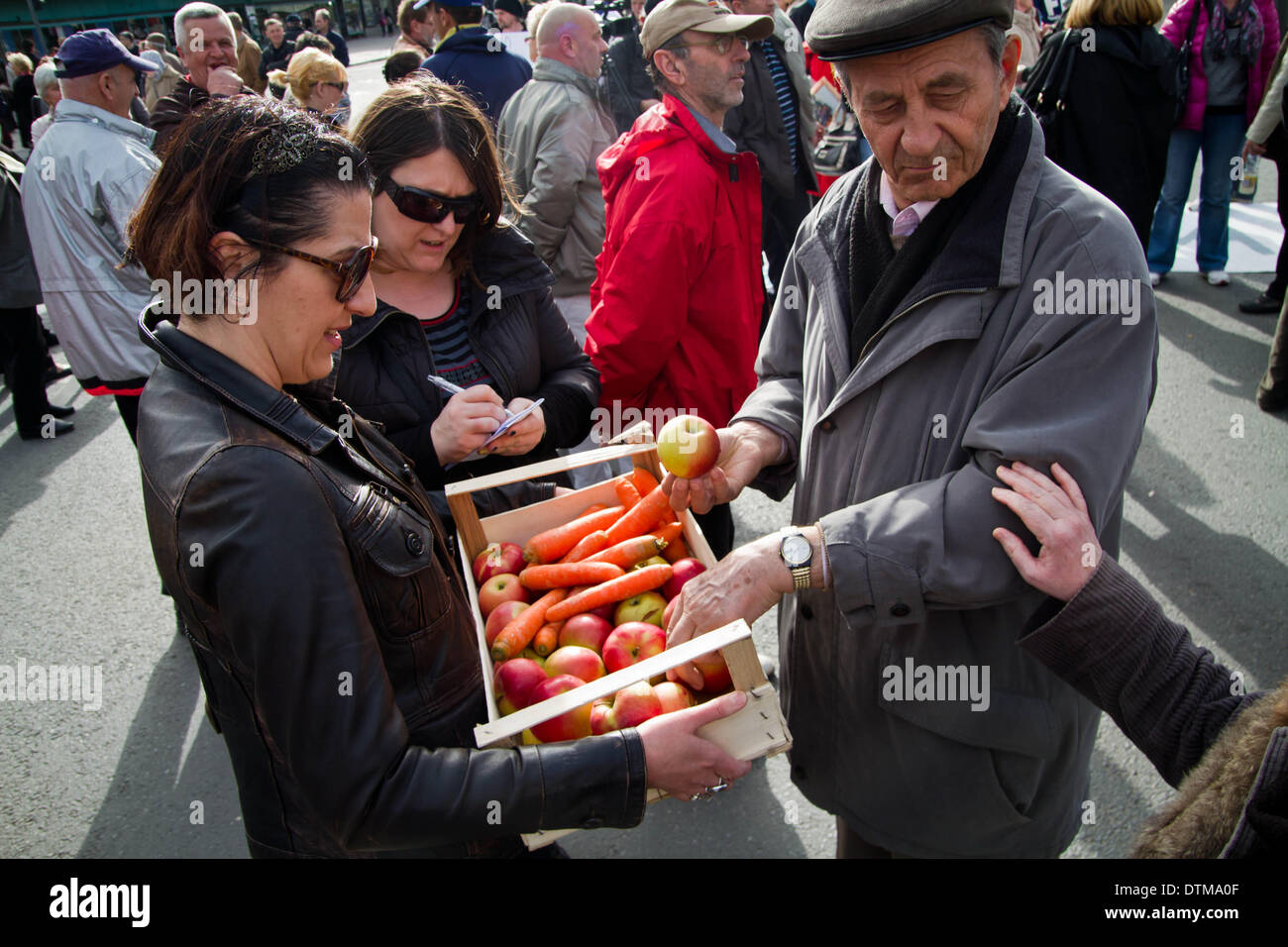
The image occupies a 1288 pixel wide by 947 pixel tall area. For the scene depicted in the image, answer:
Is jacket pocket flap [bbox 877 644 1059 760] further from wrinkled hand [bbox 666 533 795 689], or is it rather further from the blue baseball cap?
the blue baseball cap

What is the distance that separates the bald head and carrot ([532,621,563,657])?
11.4ft

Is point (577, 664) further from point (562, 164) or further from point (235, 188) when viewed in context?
point (562, 164)

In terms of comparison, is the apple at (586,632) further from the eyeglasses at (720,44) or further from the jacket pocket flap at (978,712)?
the eyeglasses at (720,44)

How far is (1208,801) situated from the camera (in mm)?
1138

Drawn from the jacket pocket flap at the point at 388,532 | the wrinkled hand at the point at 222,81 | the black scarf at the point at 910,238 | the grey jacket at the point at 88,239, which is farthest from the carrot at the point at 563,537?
the wrinkled hand at the point at 222,81

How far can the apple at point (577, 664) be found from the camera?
188 cm

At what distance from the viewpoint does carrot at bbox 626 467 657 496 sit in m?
2.31

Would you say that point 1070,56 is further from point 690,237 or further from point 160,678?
point 160,678

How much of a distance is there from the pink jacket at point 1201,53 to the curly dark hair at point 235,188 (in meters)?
6.60

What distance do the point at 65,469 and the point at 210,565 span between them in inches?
212

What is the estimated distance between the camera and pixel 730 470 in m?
1.95

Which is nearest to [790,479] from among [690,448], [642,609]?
[690,448]

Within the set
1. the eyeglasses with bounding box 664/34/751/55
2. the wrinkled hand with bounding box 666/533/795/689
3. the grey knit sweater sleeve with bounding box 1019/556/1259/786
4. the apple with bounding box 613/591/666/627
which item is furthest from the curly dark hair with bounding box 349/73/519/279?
the grey knit sweater sleeve with bounding box 1019/556/1259/786

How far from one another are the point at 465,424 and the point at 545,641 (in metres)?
0.61
